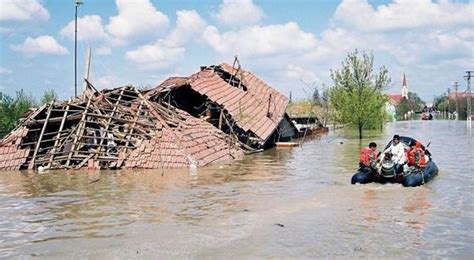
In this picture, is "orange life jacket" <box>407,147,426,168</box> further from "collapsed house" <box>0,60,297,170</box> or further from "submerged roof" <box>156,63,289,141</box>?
"submerged roof" <box>156,63,289,141</box>

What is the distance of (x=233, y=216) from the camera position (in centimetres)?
1311

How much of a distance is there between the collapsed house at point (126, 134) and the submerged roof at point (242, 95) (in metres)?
0.10

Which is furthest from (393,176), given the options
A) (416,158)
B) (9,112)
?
(9,112)

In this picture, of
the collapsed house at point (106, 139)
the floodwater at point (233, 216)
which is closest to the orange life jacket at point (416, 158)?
the floodwater at point (233, 216)

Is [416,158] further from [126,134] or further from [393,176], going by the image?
[126,134]

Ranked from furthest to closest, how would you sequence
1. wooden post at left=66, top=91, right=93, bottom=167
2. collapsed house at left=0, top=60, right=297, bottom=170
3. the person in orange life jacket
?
1. wooden post at left=66, top=91, right=93, bottom=167
2. collapsed house at left=0, top=60, right=297, bottom=170
3. the person in orange life jacket

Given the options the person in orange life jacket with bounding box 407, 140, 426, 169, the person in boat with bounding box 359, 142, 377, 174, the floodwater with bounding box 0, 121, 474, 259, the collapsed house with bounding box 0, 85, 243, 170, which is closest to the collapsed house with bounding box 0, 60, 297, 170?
the collapsed house with bounding box 0, 85, 243, 170

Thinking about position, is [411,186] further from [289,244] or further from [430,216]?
[289,244]

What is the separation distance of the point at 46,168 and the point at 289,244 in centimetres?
1628

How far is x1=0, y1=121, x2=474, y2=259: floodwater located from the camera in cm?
1017

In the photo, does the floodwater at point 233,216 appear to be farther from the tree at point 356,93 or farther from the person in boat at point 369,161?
the tree at point 356,93

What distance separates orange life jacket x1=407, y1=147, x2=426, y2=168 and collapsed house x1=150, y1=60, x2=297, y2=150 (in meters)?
14.0

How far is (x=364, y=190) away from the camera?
16266 millimetres

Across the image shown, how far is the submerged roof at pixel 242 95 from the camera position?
31438 mm
